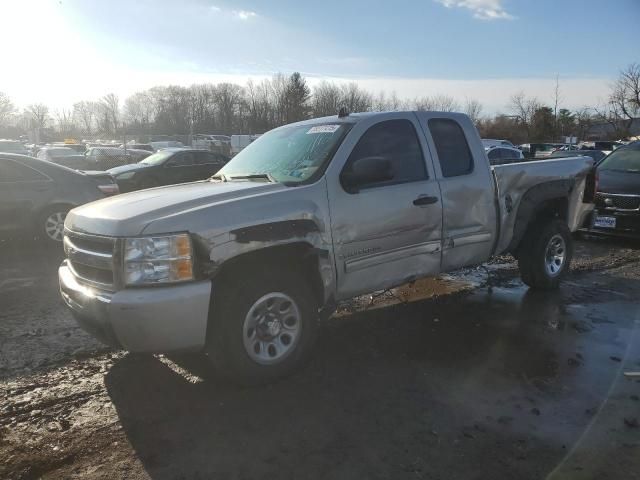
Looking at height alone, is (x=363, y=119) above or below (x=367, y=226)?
above

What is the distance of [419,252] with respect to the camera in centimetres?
463

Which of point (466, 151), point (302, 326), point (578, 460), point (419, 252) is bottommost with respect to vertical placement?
point (578, 460)

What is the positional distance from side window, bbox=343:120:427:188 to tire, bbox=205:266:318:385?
118 centimetres

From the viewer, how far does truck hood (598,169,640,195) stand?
28.8 feet

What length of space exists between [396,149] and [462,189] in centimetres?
81

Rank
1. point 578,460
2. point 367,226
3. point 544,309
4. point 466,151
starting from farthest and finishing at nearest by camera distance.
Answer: point 544,309 < point 466,151 < point 367,226 < point 578,460

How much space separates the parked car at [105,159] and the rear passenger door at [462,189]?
2183 cm

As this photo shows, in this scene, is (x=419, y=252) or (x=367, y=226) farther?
(x=419, y=252)

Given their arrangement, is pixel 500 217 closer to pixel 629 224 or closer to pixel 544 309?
pixel 544 309

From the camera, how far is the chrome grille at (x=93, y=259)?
3.41 metres

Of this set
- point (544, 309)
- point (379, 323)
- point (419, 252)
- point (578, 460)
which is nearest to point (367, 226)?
point (419, 252)

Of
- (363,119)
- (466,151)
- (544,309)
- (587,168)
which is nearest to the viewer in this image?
(363,119)

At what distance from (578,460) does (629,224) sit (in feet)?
23.3

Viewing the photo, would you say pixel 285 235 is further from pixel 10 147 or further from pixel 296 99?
pixel 296 99
